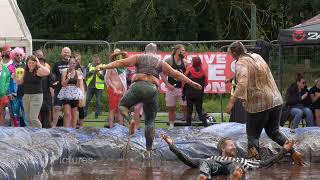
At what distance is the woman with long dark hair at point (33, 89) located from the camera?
511 inches

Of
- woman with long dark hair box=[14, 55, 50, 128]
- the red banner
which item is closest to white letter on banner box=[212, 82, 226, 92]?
the red banner

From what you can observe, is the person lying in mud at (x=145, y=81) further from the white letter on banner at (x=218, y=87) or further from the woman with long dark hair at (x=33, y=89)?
the white letter on banner at (x=218, y=87)

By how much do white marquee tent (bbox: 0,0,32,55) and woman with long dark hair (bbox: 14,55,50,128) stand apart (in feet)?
13.6

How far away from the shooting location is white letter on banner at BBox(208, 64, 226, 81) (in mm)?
16438

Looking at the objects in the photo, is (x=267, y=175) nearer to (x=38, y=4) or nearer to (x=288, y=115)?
(x=288, y=115)

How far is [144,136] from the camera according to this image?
38.2 feet

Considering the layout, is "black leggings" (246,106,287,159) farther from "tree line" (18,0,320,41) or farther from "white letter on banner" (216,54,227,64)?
"tree line" (18,0,320,41)

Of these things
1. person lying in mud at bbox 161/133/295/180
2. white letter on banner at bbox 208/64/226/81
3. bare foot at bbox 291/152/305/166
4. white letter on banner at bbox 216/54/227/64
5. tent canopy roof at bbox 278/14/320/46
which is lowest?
bare foot at bbox 291/152/305/166

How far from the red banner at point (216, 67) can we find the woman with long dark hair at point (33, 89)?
408cm

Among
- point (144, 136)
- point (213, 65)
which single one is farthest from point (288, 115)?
point (144, 136)

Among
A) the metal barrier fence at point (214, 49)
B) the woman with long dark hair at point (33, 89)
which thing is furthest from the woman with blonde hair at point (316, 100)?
the woman with long dark hair at point (33, 89)

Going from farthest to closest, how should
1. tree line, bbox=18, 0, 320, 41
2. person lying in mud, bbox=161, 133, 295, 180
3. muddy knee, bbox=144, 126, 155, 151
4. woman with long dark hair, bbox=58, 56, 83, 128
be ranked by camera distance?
tree line, bbox=18, 0, 320, 41 < woman with long dark hair, bbox=58, 56, 83, 128 < muddy knee, bbox=144, 126, 155, 151 < person lying in mud, bbox=161, 133, 295, 180

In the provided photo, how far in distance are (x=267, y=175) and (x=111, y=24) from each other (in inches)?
1278

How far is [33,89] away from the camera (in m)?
13.0
